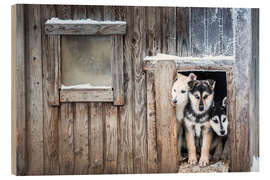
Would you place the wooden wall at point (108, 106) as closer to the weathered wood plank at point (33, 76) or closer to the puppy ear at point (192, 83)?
the weathered wood plank at point (33, 76)

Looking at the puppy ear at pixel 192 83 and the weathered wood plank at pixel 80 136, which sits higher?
the puppy ear at pixel 192 83

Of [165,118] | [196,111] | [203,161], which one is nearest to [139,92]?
[165,118]

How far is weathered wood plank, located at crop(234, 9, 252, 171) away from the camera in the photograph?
13.5 feet

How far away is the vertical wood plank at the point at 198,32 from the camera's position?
4.06 m

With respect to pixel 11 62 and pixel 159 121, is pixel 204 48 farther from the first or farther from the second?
pixel 11 62

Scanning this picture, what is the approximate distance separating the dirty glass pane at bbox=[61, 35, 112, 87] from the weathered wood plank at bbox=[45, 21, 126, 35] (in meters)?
0.05

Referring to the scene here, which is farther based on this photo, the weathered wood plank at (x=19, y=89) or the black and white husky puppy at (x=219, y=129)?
the black and white husky puppy at (x=219, y=129)

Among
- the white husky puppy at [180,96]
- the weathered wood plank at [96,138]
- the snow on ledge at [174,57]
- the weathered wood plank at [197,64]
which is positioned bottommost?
the weathered wood plank at [96,138]

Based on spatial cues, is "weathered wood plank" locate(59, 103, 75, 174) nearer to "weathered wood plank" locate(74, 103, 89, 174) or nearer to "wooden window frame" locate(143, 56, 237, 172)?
"weathered wood plank" locate(74, 103, 89, 174)

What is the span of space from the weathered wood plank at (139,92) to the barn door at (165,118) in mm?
111

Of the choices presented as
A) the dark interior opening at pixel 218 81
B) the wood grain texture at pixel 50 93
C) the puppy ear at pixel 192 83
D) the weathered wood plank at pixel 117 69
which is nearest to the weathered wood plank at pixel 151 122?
the weathered wood plank at pixel 117 69

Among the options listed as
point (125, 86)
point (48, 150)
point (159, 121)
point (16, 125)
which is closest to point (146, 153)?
point (159, 121)

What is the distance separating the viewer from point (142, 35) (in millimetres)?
4016

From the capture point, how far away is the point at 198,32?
4066 millimetres
